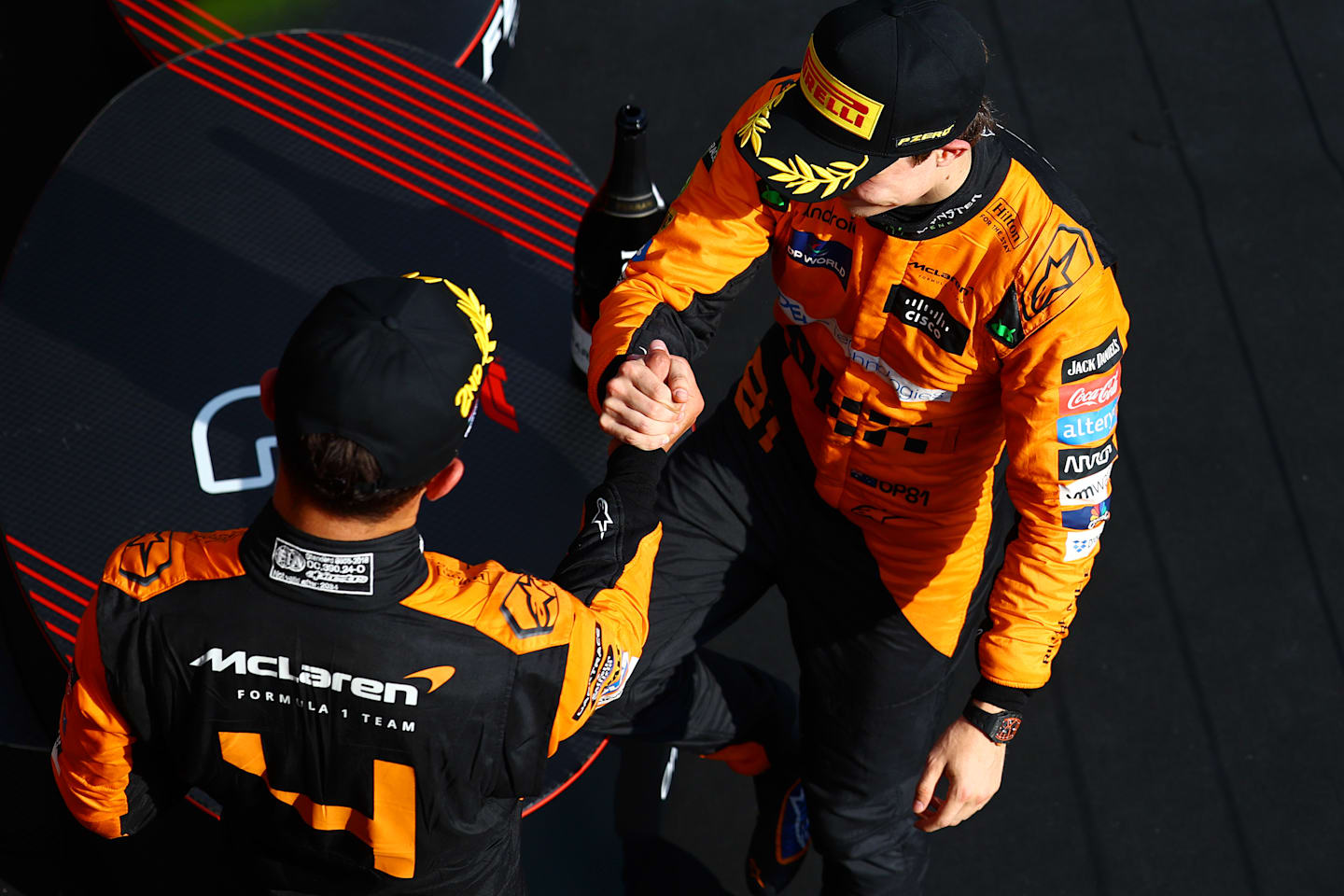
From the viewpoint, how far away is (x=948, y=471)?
2.37 metres

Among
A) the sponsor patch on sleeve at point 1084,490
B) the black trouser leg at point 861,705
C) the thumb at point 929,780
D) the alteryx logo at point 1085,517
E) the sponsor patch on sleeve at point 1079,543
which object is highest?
the sponsor patch on sleeve at point 1084,490

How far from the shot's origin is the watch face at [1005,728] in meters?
2.13

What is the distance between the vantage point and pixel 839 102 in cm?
193

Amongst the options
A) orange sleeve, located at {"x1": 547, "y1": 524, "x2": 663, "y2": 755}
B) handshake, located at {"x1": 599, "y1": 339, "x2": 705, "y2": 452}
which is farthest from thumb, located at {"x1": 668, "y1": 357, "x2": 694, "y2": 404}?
orange sleeve, located at {"x1": 547, "y1": 524, "x2": 663, "y2": 755}

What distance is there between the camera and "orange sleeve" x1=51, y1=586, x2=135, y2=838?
64.9 inches

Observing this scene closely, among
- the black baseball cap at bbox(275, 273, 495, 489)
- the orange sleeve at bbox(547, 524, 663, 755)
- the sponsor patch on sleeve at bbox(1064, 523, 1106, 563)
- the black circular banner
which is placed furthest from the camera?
the black circular banner

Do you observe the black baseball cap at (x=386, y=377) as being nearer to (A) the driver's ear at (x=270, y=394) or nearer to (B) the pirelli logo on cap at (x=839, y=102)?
(A) the driver's ear at (x=270, y=394)

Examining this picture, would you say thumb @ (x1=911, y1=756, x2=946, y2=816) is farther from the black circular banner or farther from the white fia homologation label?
the white fia homologation label

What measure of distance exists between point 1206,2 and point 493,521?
3.19 m

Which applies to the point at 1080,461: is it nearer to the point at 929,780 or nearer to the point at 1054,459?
the point at 1054,459

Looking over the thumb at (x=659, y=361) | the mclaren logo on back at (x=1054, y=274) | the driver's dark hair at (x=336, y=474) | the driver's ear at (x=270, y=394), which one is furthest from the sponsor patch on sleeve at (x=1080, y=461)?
the driver's ear at (x=270, y=394)

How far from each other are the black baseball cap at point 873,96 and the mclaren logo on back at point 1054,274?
0.82ft

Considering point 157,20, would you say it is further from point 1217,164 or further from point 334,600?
point 1217,164

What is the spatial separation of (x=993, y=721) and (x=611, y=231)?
4.09ft
